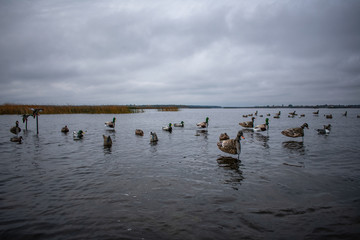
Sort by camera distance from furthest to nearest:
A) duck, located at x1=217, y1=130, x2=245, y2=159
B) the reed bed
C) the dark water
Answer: the reed bed, duck, located at x1=217, y1=130, x2=245, y2=159, the dark water

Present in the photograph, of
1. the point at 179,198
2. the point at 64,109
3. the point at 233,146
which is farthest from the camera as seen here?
the point at 64,109

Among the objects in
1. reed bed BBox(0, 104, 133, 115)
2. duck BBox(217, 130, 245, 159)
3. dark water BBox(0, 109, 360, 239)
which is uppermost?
reed bed BBox(0, 104, 133, 115)

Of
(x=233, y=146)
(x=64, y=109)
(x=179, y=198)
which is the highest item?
(x=64, y=109)

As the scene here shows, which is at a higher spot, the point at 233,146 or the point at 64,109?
the point at 64,109

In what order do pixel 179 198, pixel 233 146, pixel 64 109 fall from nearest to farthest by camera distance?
pixel 179 198 < pixel 233 146 < pixel 64 109

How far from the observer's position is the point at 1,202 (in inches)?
224

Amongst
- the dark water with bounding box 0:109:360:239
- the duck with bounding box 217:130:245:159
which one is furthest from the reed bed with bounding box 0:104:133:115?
the duck with bounding box 217:130:245:159

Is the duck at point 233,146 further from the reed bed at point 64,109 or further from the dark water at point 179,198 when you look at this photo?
the reed bed at point 64,109

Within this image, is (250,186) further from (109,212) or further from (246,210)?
(109,212)

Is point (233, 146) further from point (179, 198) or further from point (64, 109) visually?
point (64, 109)

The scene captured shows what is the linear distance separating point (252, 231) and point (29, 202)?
6.09 meters

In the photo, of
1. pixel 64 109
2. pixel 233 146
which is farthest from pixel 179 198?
pixel 64 109

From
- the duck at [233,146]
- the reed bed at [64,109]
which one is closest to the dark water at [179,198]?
the duck at [233,146]

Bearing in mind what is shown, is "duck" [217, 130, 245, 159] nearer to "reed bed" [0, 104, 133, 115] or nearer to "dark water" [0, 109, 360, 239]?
"dark water" [0, 109, 360, 239]
